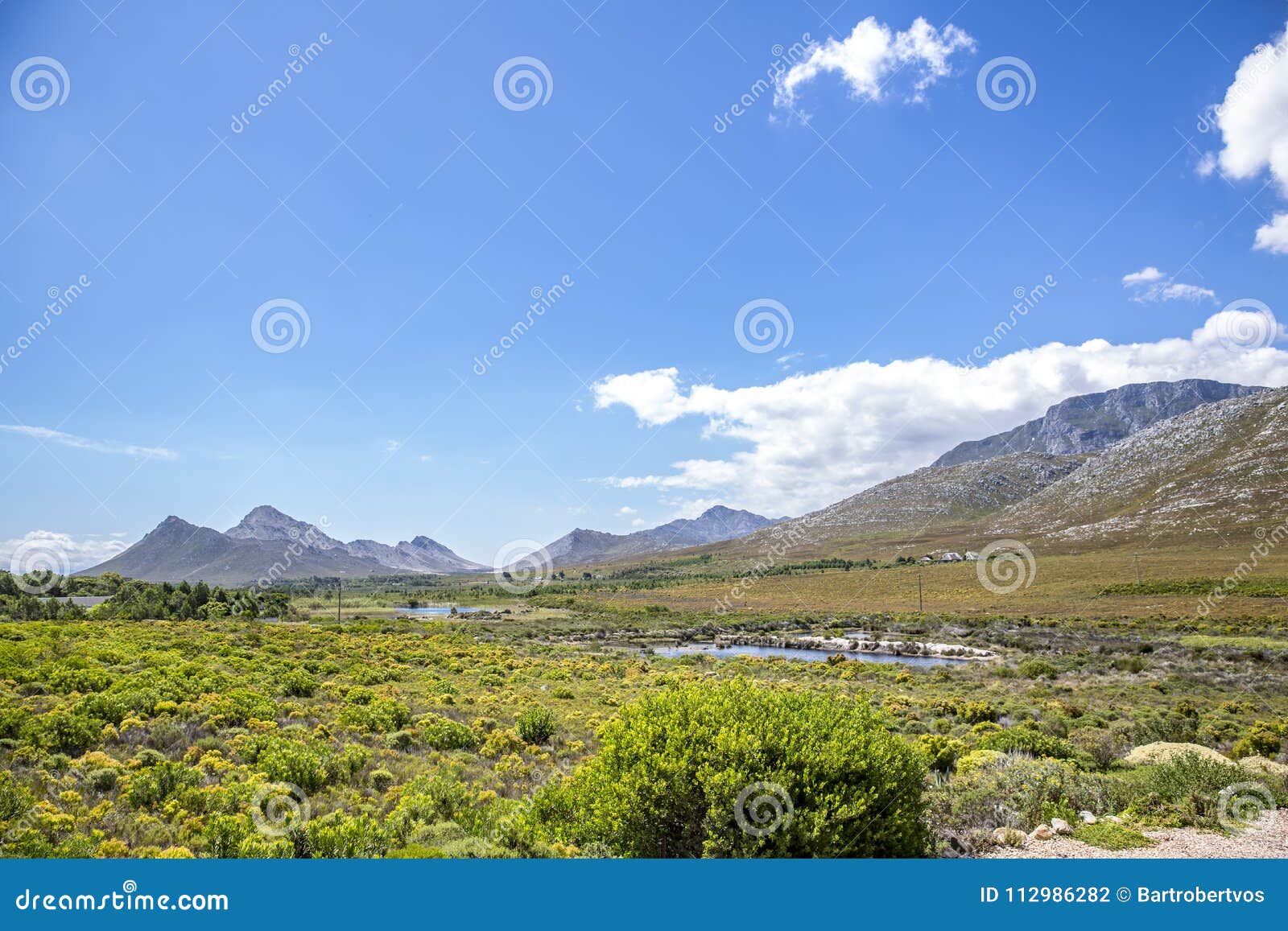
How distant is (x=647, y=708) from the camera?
697 cm

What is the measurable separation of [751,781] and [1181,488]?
151 metres

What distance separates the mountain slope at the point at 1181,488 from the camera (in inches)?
3775

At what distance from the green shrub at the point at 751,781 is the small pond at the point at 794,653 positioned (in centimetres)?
3387

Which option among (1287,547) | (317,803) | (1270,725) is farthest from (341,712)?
(1287,547)

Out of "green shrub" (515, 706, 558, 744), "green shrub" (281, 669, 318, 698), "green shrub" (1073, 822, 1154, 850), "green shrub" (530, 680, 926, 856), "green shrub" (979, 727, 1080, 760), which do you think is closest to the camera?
"green shrub" (530, 680, 926, 856)

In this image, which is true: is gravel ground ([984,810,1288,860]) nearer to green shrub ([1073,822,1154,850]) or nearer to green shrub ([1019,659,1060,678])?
green shrub ([1073,822,1154,850])

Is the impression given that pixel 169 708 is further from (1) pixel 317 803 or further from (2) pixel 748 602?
(2) pixel 748 602

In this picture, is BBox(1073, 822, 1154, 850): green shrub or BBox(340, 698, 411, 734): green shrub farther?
BBox(340, 698, 411, 734): green shrub

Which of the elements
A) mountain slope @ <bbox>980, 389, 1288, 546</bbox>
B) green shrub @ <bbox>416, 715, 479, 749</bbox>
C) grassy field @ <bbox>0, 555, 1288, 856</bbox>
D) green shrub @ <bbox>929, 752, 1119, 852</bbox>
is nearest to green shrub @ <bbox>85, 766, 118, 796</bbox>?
grassy field @ <bbox>0, 555, 1288, 856</bbox>

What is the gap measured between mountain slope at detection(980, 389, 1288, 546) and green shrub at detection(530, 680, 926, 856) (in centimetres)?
10823

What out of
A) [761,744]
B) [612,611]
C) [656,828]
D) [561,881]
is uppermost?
[761,744]

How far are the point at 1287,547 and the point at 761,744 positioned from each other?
104042 mm

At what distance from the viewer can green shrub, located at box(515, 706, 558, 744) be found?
15617 mm

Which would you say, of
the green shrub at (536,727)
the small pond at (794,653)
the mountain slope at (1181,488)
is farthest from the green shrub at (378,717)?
the mountain slope at (1181,488)
